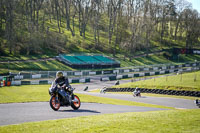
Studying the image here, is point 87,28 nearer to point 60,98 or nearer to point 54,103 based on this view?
point 60,98

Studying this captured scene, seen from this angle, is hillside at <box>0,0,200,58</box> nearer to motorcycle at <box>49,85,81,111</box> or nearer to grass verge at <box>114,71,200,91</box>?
grass verge at <box>114,71,200,91</box>

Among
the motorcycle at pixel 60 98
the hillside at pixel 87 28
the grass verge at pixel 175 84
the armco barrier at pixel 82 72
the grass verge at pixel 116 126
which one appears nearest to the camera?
the grass verge at pixel 116 126

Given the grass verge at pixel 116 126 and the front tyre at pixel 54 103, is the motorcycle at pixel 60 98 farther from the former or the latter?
the grass verge at pixel 116 126

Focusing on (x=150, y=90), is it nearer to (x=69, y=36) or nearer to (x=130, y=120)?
(x=130, y=120)

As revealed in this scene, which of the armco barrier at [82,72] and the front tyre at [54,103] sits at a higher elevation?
the front tyre at [54,103]

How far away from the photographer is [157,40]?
102 meters

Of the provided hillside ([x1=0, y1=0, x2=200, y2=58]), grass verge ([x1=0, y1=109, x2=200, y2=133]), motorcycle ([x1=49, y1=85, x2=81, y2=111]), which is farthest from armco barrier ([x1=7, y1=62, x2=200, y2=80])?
grass verge ([x1=0, y1=109, x2=200, y2=133])

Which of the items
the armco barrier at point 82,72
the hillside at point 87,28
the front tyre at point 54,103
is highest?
the hillside at point 87,28

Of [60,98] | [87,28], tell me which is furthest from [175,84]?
[87,28]

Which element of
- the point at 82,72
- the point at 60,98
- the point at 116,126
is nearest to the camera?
the point at 116,126

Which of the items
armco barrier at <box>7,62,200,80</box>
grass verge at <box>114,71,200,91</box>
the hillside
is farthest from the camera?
the hillside

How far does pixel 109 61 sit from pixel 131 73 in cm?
973

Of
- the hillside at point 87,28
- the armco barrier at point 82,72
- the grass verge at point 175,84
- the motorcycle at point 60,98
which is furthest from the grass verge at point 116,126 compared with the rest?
the hillside at point 87,28

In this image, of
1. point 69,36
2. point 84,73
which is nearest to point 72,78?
point 84,73
